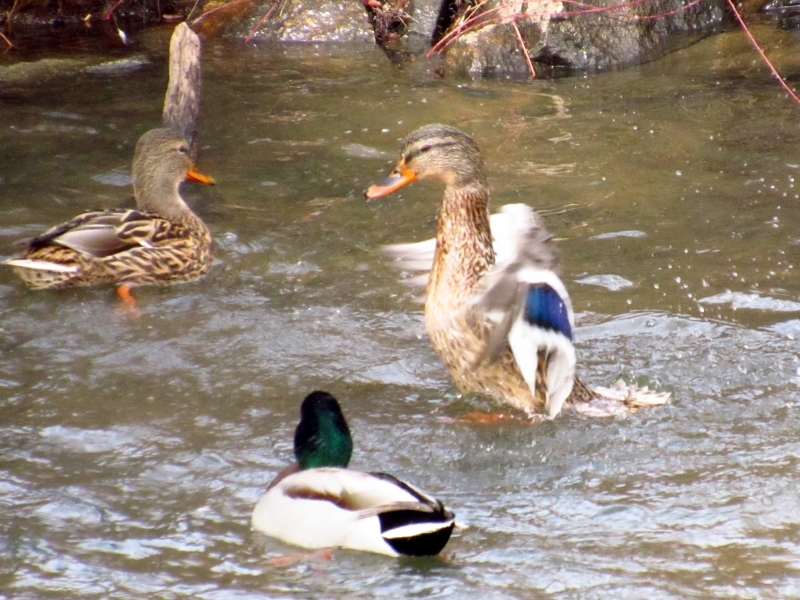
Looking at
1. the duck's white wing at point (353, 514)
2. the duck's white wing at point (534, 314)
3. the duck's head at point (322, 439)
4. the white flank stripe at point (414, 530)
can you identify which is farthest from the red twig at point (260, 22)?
the white flank stripe at point (414, 530)

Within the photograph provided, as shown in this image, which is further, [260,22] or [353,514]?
[260,22]

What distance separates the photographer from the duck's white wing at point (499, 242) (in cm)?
487

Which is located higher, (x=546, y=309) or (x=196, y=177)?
(x=196, y=177)

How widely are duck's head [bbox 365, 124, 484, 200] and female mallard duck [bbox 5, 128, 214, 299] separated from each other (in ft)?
5.78

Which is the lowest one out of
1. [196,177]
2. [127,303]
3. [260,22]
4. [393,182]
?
[127,303]

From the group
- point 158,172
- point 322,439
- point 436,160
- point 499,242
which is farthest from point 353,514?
point 158,172

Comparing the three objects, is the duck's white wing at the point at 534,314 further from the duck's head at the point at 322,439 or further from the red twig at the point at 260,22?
the red twig at the point at 260,22

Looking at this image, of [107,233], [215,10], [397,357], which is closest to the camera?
[397,357]

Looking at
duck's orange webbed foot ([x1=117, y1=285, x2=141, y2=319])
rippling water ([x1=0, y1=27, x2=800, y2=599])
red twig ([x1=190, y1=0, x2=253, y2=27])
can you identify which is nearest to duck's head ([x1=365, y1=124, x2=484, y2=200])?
rippling water ([x1=0, y1=27, x2=800, y2=599])

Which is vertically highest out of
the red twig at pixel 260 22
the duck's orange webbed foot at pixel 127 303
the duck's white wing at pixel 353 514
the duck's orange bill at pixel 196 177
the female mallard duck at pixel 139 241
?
the red twig at pixel 260 22

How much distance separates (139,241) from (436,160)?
2.11 m

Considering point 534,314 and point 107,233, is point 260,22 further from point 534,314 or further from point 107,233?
point 534,314

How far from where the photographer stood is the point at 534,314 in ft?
14.2

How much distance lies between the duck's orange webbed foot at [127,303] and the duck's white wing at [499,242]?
1.43 meters
